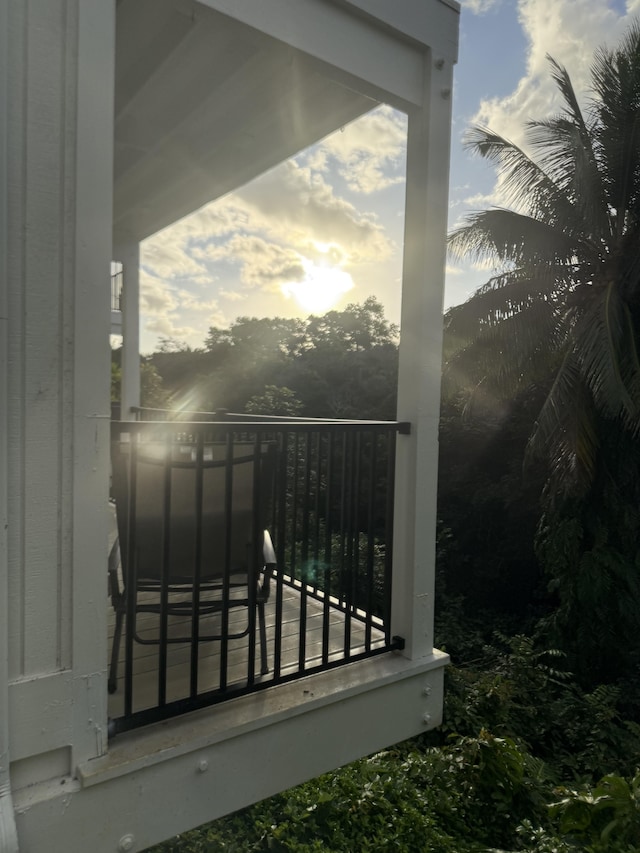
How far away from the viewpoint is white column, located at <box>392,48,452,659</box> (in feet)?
7.82

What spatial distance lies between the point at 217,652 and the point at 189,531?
626 mm

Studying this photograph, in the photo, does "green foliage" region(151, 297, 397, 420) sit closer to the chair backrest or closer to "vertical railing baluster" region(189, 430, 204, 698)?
the chair backrest

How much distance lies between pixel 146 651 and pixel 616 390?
632 centimetres

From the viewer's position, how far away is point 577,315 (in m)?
8.49

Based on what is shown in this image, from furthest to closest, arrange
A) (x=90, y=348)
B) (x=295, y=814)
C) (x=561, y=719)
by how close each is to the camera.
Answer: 1. (x=561, y=719)
2. (x=295, y=814)
3. (x=90, y=348)

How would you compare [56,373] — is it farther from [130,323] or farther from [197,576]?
[130,323]

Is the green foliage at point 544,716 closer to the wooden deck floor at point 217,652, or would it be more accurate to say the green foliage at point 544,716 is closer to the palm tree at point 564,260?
the palm tree at point 564,260

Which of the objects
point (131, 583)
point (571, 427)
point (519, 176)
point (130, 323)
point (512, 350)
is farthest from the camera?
point (519, 176)

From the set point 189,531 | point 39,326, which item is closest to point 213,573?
point 189,531

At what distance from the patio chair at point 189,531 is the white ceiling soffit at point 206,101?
1569 mm

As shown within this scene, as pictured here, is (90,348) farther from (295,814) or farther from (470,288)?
(470,288)

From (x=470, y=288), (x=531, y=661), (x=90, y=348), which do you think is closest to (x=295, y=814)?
(x=90, y=348)

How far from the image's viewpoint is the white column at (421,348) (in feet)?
7.82

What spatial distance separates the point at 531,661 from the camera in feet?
24.0
